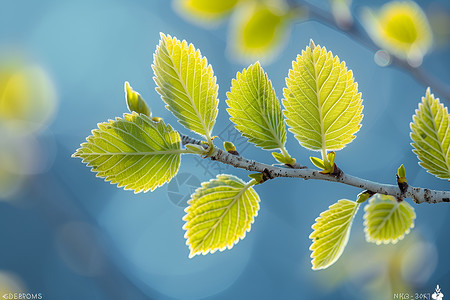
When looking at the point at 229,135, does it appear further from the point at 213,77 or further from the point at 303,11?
the point at 303,11

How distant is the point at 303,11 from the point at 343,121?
0.65 meters

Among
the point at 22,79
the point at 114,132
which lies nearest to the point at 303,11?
the point at 114,132

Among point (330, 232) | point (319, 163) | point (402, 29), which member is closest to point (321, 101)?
point (319, 163)

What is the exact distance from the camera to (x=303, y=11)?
1.10 meters

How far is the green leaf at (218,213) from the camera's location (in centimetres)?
56

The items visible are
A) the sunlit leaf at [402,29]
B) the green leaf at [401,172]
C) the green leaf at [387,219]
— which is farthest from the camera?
the sunlit leaf at [402,29]

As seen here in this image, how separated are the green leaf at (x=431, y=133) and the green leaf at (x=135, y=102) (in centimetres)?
34

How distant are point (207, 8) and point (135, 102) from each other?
59 cm

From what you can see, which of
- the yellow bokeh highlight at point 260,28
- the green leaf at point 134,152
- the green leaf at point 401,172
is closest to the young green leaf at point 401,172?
the green leaf at point 401,172

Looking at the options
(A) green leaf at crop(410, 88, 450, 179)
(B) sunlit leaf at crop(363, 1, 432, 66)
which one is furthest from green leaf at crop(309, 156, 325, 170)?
(B) sunlit leaf at crop(363, 1, 432, 66)

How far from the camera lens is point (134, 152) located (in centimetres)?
52

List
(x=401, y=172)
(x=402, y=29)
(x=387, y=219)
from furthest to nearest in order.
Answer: (x=402, y=29)
(x=387, y=219)
(x=401, y=172)

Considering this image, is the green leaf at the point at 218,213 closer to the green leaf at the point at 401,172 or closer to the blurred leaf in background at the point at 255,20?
the green leaf at the point at 401,172

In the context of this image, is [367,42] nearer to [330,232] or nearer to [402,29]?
[402,29]
